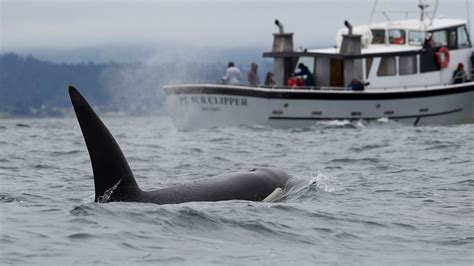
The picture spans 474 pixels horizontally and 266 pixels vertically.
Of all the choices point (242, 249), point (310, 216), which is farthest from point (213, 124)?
point (242, 249)

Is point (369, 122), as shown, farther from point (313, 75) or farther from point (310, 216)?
point (310, 216)

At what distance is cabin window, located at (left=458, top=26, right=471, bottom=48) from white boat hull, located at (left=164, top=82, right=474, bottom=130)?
2.73 m

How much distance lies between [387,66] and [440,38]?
2608 mm

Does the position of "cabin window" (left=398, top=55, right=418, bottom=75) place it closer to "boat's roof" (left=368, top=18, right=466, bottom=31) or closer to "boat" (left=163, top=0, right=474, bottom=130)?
"boat" (left=163, top=0, right=474, bottom=130)

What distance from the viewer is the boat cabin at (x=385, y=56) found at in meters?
37.8

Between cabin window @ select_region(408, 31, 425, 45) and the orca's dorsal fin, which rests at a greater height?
cabin window @ select_region(408, 31, 425, 45)

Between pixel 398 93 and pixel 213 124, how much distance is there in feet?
20.1

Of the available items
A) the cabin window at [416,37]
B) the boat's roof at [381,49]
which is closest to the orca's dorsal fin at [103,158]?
the boat's roof at [381,49]

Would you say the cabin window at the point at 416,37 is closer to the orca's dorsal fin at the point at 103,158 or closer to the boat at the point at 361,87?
the boat at the point at 361,87

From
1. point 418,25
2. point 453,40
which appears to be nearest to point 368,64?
point 418,25

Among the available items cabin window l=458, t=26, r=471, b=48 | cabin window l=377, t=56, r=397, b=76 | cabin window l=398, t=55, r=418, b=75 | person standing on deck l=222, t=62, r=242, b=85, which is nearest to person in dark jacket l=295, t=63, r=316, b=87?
person standing on deck l=222, t=62, r=242, b=85

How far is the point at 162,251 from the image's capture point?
11.2 meters

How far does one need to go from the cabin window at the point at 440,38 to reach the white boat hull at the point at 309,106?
7.51 feet

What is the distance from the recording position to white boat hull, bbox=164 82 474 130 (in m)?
36.2
